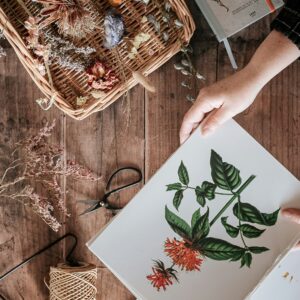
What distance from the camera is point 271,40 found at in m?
0.90

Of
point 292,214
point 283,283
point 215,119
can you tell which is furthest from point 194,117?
point 283,283

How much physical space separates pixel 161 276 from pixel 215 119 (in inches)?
12.9

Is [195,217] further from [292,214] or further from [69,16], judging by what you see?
[69,16]

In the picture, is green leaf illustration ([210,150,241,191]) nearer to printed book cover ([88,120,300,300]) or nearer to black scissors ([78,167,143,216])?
printed book cover ([88,120,300,300])

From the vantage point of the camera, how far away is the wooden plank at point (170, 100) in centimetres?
103

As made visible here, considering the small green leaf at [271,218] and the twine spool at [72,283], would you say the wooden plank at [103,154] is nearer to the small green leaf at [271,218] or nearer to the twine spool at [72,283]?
→ the twine spool at [72,283]

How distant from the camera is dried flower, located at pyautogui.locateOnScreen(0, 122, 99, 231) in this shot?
106 centimetres

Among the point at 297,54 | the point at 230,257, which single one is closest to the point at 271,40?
the point at 297,54

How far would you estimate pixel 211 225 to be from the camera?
0.96 meters

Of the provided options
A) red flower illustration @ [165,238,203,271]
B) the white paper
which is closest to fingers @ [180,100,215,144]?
red flower illustration @ [165,238,203,271]

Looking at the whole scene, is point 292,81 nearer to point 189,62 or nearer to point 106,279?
point 189,62

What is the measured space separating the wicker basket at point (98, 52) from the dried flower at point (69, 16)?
4cm

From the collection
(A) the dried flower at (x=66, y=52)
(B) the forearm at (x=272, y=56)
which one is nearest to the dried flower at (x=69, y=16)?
(A) the dried flower at (x=66, y=52)

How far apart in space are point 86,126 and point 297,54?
1.50 feet
